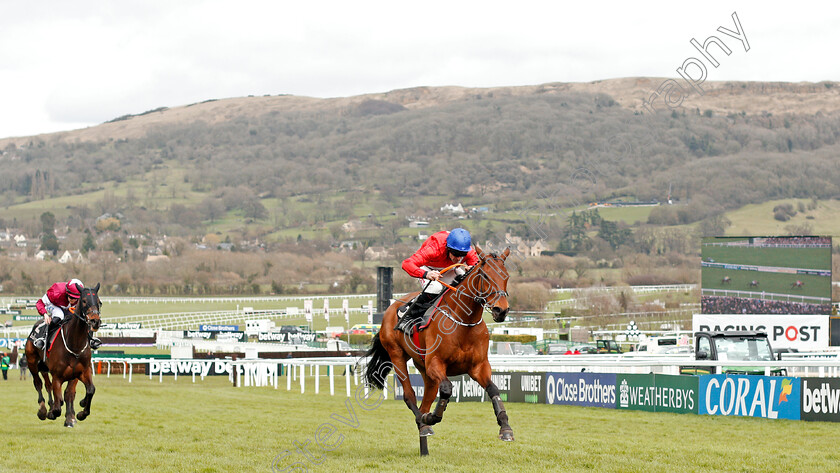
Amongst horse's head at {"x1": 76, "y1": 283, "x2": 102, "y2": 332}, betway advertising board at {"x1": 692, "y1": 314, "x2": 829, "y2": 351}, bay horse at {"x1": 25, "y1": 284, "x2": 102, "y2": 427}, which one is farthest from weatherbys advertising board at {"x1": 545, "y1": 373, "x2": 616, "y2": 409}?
betway advertising board at {"x1": 692, "y1": 314, "x2": 829, "y2": 351}

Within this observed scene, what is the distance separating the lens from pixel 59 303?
1339cm

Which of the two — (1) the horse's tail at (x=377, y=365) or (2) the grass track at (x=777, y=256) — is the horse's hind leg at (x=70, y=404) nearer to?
(1) the horse's tail at (x=377, y=365)

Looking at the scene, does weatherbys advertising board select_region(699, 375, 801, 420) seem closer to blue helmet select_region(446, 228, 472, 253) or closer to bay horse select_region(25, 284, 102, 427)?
blue helmet select_region(446, 228, 472, 253)

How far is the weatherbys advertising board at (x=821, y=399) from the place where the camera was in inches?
522

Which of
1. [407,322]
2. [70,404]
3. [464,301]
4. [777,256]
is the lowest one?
[70,404]

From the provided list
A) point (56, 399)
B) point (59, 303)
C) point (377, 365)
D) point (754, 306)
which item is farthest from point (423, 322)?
point (754, 306)

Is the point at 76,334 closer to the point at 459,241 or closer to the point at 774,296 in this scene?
the point at 459,241

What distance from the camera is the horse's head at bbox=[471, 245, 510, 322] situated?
8391 mm

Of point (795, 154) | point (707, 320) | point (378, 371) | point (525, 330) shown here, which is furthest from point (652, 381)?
point (795, 154)

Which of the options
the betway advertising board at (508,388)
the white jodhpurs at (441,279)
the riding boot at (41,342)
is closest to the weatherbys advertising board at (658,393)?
the betway advertising board at (508,388)

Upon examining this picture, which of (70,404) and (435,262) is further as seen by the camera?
(70,404)

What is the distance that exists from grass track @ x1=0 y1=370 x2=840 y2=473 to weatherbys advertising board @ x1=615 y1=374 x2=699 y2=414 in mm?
459

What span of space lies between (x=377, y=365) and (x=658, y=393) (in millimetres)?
7155

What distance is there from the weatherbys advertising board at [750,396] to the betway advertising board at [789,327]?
585 inches
